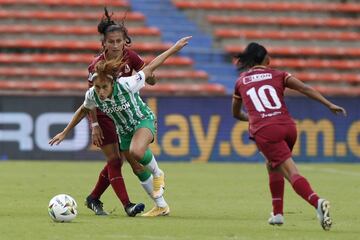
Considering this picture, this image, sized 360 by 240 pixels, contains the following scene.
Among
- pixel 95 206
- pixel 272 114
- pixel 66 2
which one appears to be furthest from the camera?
pixel 66 2

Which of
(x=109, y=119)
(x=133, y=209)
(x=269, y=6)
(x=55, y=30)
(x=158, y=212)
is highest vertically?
(x=269, y=6)

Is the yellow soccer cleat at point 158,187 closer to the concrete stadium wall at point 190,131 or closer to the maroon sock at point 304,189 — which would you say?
the maroon sock at point 304,189

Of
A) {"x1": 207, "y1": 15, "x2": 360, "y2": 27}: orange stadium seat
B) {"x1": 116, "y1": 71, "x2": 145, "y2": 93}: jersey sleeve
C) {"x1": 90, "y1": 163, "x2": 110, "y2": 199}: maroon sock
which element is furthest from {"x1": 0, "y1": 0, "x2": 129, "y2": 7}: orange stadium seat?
{"x1": 116, "y1": 71, "x2": 145, "y2": 93}: jersey sleeve

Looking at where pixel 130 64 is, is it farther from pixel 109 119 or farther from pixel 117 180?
pixel 117 180

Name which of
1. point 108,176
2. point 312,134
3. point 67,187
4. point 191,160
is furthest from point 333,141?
point 108,176

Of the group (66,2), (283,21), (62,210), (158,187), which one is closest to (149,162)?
(158,187)

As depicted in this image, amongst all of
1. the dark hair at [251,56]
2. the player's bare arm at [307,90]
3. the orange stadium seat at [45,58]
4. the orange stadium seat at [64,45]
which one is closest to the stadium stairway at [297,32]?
the orange stadium seat at [64,45]

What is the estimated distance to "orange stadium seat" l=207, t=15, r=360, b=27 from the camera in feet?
92.6

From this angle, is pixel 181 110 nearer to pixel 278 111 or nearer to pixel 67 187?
pixel 67 187

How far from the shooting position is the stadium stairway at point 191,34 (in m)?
26.5

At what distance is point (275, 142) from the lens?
9.36 metres

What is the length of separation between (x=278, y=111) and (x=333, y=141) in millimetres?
Answer: 13078

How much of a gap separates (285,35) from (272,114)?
61.6 feet

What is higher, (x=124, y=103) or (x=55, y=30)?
(x=124, y=103)
